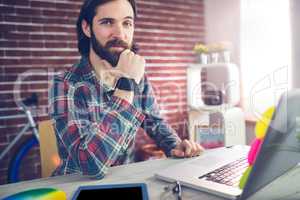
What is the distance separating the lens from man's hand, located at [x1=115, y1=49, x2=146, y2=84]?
52.9 inches

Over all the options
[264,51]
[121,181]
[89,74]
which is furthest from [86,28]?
[264,51]

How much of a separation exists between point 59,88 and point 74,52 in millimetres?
1283

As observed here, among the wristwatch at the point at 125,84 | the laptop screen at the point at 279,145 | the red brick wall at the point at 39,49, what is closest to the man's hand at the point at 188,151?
the wristwatch at the point at 125,84

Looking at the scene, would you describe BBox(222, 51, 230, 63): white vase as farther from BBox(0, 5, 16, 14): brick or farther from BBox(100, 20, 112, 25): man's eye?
BBox(0, 5, 16, 14): brick

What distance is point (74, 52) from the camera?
2.50 m

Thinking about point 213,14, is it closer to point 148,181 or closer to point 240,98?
point 240,98

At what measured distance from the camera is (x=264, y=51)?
2.63 meters

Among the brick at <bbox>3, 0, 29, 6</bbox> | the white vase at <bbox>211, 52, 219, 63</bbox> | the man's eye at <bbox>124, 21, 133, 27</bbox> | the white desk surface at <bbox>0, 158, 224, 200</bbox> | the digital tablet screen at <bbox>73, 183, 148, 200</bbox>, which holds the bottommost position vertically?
the white desk surface at <bbox>0, 158, 224, 200</bbox>

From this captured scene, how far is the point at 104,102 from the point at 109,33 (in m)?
0.40

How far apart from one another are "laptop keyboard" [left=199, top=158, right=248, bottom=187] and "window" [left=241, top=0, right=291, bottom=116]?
1.44 meters

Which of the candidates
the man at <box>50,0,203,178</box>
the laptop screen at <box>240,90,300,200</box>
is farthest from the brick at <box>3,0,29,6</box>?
the laptop screen at <box>240,90,300,200</box>

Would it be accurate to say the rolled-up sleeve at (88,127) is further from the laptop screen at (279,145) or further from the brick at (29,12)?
the brick at (29,12)

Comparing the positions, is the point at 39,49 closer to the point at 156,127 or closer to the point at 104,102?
the point at 104,102

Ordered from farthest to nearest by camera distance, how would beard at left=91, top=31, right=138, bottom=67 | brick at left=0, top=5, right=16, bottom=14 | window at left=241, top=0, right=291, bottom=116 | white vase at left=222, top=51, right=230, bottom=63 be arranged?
1. white vase at left=222, top=51, right=230, bottom=63
2. window at left=241, top=0, right=291, bottom=116
3. brick at left=0, top=5, right=16, bottom=14
4. beard at left=91, top=31, right=138, bottom=67
